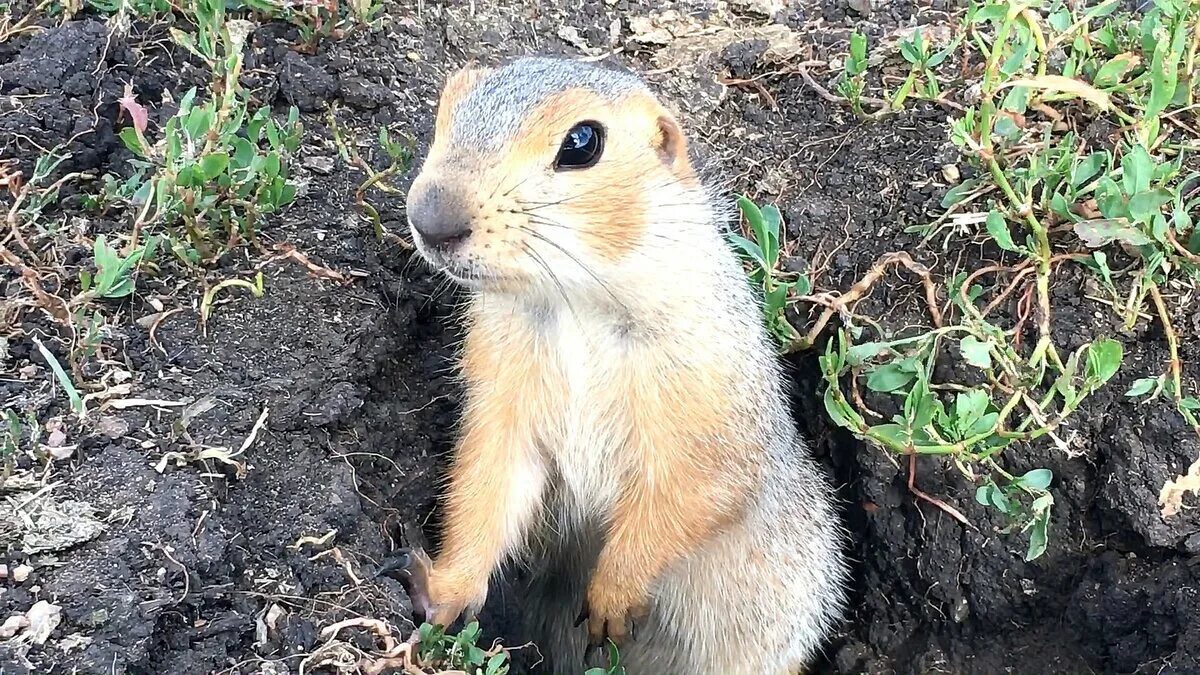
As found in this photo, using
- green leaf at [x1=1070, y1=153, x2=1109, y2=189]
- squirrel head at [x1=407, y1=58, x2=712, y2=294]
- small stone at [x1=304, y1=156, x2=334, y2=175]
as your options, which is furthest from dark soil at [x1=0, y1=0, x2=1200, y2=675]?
squirrel head at [x1=407, y1=58, x2=712, y2=294]

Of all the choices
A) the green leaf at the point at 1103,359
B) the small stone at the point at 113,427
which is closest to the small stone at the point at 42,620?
the small stone at the point at 113,427

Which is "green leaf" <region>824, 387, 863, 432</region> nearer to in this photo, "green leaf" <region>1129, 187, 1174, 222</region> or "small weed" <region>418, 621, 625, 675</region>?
"green leaf" <region>1129, 187, 1174, 222</region>

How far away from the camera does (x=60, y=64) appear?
3.73m

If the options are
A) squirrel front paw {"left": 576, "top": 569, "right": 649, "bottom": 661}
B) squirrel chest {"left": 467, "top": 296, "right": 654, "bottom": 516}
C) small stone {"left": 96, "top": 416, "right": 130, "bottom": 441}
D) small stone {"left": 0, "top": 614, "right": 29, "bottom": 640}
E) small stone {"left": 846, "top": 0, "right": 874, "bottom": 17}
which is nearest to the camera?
small stone {"left": 0, "top": 614, "right": 29, "bottom": 640}

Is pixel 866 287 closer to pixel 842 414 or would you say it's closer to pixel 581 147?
pixel 842 414

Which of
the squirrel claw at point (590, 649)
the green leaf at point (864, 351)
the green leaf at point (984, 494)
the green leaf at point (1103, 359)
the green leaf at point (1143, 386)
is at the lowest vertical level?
the squirrel claw at point (590, 649)

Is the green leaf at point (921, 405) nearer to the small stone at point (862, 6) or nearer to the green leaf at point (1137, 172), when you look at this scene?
the green leaf at point (1137, 172)

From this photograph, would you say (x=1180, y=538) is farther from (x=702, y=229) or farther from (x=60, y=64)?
(x=60, y=64)

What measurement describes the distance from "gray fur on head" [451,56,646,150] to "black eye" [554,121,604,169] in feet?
0.41

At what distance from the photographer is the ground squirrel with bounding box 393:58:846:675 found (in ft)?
9.11

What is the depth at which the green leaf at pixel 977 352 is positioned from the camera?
128 inches

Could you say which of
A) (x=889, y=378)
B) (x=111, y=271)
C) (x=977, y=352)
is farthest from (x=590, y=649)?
(x=111, y=271)

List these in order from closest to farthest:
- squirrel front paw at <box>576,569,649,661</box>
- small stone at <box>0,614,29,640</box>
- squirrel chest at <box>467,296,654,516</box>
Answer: small stone at <box>0,614,29,640</box>
squirrel chest at <box>467,296,654,516</box>
squirrel front paw at <box>576,569,649,661</box>

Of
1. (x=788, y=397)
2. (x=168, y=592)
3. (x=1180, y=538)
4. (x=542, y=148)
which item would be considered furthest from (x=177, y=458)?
(x=1180, y=538)
